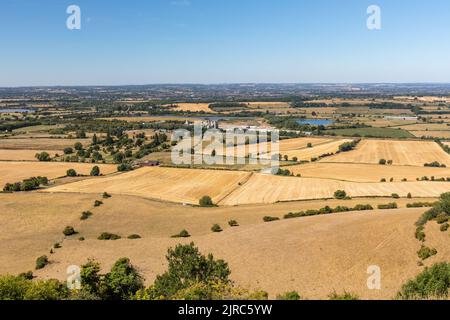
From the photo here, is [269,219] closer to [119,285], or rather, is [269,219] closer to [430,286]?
[119,285]

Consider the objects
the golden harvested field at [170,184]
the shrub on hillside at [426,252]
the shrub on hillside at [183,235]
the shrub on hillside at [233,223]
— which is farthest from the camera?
the golden harvested field at [170,184]

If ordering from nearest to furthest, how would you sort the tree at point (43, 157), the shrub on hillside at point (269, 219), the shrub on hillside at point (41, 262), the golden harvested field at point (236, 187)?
1. the shrub on hillside at point (41, 262)
2. the shrub on hillside at point (269, 219)
3. the golden harvested field at point (236, 187)
4. the tree at point (43, 157)

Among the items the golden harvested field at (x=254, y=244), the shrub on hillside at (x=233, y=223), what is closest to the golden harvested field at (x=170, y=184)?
the golden harvested field at (x=254, y=244)

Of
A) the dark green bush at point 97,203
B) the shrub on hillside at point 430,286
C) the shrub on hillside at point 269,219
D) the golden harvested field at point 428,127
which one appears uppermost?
the golden harvested field at point 428,127

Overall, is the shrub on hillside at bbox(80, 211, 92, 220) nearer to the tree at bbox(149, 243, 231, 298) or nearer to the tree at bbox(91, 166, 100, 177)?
the tree at bbox(149, 243, 231, 298)

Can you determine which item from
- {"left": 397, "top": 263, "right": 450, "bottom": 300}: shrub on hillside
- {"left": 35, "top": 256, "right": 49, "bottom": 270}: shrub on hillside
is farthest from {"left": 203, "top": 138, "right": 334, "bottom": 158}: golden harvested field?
{"left": 397, "top": 263, "right": 450, "bottom": 300}: shrub on hillside

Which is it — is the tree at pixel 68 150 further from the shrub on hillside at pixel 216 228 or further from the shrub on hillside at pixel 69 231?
the shrub on hillside at pixel 216 228
